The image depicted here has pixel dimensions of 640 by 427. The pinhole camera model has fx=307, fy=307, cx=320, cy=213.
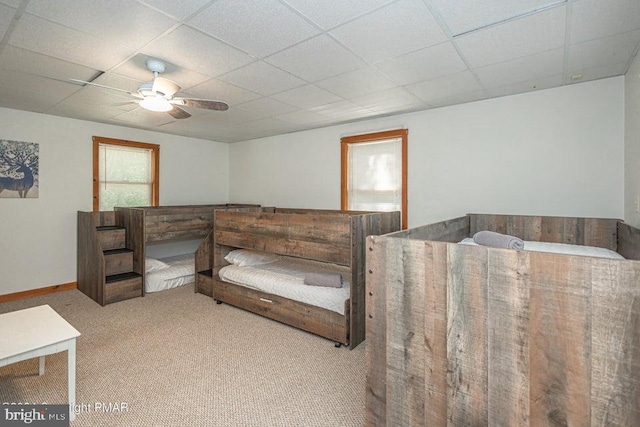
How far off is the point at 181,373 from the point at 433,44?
3.09 m

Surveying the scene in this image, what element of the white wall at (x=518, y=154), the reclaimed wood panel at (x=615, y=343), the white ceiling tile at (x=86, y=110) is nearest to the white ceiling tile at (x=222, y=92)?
the white ceiling tile at (x=86, y=110)

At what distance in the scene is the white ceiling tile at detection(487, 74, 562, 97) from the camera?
2859 mm

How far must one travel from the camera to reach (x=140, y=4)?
5.80ft

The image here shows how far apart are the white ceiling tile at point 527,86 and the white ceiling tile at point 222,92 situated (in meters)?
2.52

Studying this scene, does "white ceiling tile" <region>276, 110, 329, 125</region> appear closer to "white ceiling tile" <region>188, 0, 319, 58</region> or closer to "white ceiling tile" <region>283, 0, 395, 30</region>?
"white ceiling tile" <region>188, 0, 319, 58</region>

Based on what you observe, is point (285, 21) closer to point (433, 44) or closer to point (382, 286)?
point (433, 44)

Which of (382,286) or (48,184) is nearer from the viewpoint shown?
(382,286)

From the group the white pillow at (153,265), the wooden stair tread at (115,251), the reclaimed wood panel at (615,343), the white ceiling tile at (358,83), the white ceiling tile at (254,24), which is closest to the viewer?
the reclaimed wood panel at (615,343)

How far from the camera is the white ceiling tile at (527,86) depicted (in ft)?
9.38

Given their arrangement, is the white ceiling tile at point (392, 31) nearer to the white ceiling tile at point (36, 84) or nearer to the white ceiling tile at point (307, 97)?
the white ceiling tile at point (307, 97)

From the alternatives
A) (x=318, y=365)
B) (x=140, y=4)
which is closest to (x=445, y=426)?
(x=318, y=365)

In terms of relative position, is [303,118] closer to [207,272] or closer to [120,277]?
[207,272]

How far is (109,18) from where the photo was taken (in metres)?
1.90

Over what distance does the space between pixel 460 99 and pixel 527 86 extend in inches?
24.9
